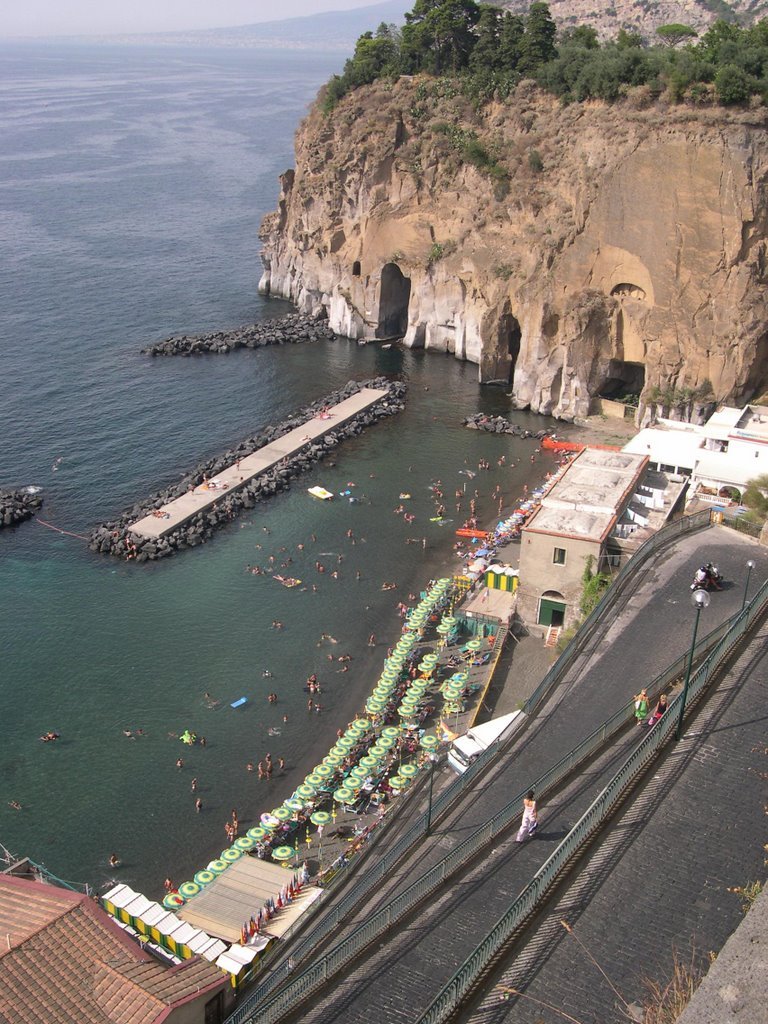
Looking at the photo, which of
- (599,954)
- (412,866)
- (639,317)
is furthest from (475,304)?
(599,954)

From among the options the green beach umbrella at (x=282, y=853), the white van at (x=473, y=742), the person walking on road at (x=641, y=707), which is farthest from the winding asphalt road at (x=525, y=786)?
the green beach umbrella at (x=282, y=853)

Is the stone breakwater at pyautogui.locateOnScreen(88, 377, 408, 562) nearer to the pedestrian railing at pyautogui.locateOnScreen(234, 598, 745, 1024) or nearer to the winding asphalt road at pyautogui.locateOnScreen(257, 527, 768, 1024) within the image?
the winding asphalt road at pyautogui.locateOnScreen(257, 527, 768, 1024)

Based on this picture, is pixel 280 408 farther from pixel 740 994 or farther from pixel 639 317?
pixel 740 994

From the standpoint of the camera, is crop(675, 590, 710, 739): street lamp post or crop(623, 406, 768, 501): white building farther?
crop(623, 406, 768, 501): white building

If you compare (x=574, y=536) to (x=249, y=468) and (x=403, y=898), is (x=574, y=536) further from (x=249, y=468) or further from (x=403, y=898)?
(x=249, y=468)

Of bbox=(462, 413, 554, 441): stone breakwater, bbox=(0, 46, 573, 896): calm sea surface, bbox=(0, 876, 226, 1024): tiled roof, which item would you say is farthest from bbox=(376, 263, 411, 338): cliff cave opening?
bbox=(0, 876, 226, 1024): tiled roof

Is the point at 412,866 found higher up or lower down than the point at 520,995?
lower down
